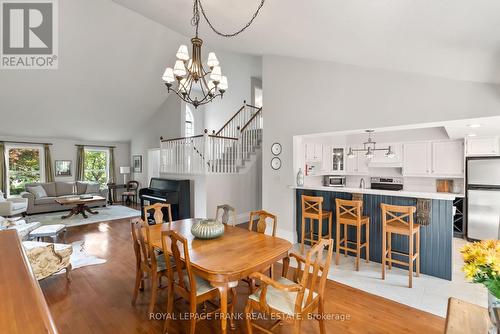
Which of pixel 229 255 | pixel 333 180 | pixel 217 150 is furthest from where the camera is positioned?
pixel 333 180

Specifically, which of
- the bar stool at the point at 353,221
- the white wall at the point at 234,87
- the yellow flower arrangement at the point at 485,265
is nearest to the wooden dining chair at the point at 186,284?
the yellow flower arrangement at the point at 485,265

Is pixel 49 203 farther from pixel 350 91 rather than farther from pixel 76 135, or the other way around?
pixel 350 91

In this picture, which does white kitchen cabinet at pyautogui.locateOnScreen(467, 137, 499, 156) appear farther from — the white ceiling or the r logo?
the r logo

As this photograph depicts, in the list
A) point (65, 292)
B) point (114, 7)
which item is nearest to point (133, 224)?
point (65, 292)

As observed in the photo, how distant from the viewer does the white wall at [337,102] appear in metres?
2.92

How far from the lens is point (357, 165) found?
20.2 feet

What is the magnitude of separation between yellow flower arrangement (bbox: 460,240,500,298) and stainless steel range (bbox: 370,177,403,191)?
17.2ft

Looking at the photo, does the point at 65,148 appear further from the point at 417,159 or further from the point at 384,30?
the point at 417,159

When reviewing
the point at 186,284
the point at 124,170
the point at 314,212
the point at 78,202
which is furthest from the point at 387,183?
the point at 124,170

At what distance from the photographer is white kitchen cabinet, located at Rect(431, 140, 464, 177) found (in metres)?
4.82

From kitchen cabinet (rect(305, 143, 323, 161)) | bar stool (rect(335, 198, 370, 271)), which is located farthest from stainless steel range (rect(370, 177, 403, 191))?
bar stool (rect(335, 198, 370, 271))

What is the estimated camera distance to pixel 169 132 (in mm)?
7918

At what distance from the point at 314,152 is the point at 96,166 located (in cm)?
796

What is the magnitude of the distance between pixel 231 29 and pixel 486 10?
3.01m
